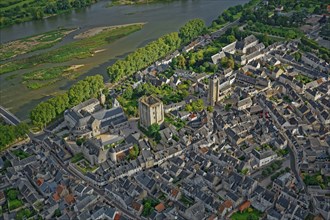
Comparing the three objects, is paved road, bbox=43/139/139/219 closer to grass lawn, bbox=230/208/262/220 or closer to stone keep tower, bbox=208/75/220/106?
grass lawn, bbox=230/208/262/220

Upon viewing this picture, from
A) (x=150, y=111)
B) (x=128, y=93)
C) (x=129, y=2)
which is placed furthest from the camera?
(x=129, y=2)

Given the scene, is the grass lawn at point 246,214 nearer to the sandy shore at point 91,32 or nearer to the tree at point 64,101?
the tree at point 64,101

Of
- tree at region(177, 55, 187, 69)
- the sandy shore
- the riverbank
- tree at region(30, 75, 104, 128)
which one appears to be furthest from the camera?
the riverbank

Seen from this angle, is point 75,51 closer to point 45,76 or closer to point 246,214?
point 45,76

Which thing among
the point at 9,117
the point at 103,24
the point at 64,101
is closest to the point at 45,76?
the point at 9,117

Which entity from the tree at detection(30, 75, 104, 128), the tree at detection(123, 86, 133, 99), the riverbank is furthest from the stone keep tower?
→ the riverbank
